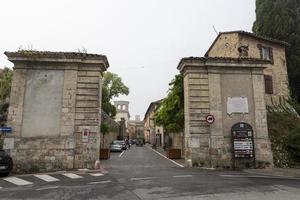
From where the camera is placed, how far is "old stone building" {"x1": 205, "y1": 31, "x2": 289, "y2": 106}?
22.2 m

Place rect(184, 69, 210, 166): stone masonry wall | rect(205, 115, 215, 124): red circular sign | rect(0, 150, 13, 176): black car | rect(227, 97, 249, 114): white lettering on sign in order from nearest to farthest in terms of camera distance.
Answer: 1. rect(0, 150, 13, 176): black car
2. rect(205, 115, 215, 124): red circular sign
3. rect(184, 69, 210, 166): stone masonry wall
4. rect(227, 97, 249, 114): white lettering on sign

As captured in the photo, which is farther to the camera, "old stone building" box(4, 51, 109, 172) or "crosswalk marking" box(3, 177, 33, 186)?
"old stone building" box(4, 51, 109, 172)

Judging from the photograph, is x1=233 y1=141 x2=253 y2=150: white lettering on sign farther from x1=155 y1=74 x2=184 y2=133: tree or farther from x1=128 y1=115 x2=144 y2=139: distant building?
x1=128 y1=115 x2=144 y2=139: distant building

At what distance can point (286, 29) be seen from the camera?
85.9 feet

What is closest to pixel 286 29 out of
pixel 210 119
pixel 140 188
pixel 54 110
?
pixel 210 119

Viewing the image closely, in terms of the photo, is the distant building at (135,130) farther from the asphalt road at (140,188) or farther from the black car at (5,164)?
the asphalt road at (140,188)

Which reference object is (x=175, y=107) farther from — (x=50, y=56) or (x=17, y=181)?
(x=17, y=181)

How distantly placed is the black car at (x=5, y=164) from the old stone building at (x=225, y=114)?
8205 mm


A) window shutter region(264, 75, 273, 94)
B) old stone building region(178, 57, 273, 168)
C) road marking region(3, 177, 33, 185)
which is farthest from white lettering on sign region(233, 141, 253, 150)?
window shutter region(264, 75, 273, 94)

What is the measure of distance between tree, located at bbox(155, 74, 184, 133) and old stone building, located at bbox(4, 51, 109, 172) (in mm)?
7654

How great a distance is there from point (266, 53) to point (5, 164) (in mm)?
21607

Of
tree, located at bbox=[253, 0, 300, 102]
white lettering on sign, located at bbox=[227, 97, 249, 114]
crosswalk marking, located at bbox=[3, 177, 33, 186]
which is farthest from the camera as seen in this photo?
tree, located at bbox=[253, 0, 300, 102]

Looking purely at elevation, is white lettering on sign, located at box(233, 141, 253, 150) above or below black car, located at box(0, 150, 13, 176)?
above

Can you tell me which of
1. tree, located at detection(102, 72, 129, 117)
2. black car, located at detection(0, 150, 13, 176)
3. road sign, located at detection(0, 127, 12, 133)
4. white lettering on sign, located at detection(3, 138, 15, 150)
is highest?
tree, located at detection(102, 72, 129, 117)
